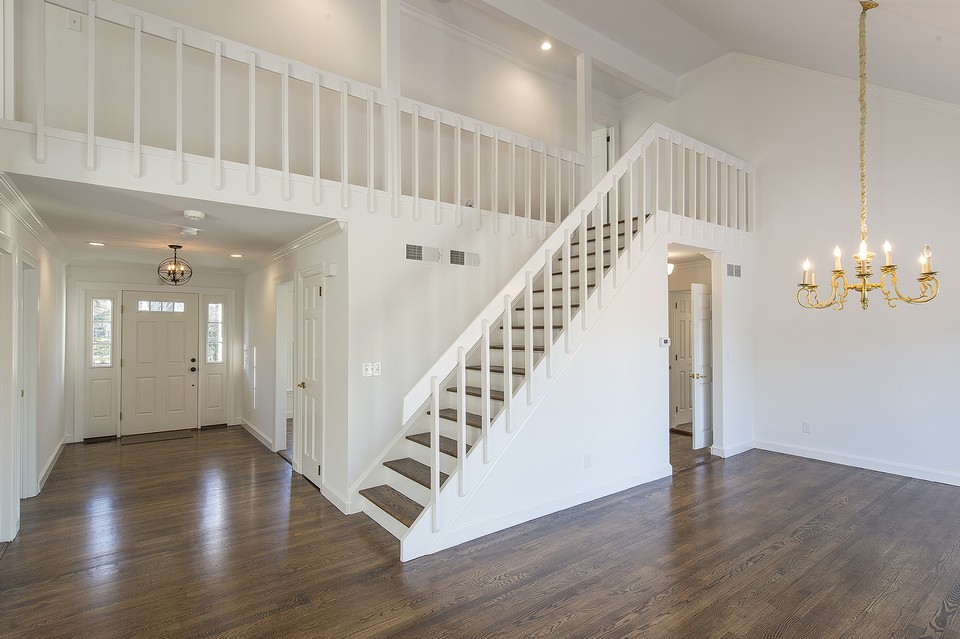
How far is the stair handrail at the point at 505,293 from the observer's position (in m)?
3.28

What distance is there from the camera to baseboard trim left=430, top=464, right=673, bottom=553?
3434 mm

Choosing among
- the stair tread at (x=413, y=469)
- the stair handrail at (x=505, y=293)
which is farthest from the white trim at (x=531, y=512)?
the stair handrail at (x=505, y=293)

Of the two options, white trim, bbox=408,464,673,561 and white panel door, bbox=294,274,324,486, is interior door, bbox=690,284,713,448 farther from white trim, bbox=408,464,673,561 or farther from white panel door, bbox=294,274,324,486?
white panel door, bbox=294,274,324,486

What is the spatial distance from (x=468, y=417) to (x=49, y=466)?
4774 mm

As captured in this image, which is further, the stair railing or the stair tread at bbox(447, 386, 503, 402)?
the stair tread at bbox(447, 386, 503, 402)

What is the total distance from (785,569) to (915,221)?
406cm

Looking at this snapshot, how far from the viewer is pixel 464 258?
4.74 metres

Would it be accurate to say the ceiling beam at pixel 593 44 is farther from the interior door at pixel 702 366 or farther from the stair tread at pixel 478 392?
the stair tread at pixel 478 392

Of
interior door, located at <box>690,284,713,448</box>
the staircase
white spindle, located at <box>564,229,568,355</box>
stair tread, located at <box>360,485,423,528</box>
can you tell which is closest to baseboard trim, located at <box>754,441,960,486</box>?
interior door, located at <box>690,284,713,448</box>

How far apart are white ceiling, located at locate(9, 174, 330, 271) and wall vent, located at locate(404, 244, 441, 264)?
0.77m

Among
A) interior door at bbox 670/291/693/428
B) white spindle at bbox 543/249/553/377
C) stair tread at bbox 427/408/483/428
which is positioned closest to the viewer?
stair tread at bbox 427/408/483/428

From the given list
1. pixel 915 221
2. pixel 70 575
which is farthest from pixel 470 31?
pixel 70 575

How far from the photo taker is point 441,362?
3355 millimetres

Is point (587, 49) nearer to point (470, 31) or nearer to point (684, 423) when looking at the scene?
point (470, 31)
